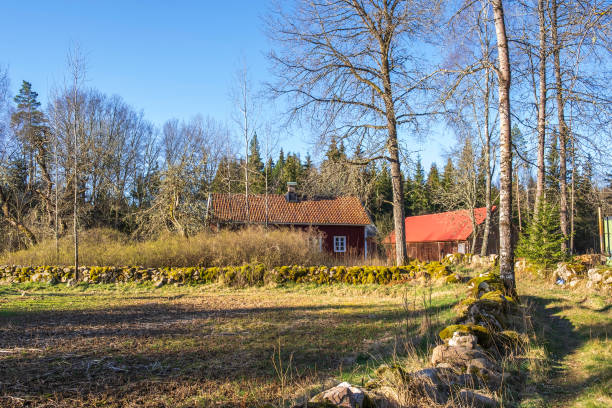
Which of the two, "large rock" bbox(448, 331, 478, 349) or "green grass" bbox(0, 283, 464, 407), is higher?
"large rock" bbox(448, 331, 478, 349)

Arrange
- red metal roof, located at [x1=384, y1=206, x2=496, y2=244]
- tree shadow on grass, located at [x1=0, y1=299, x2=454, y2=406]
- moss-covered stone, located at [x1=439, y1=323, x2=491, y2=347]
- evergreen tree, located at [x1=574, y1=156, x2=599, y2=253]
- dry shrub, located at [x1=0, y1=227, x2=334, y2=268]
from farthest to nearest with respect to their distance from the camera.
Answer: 1. evergreen tree, located at [x1=574, y1=156, x2=599, y2=253]
2. red metal roof, located at [x1=384, y1=206, x2=496, y2=244]
3. dry shrub, located at [x1=0, y1=227, x2=334, y2=268]
4. moss-covered stone, located at [x1=439, y1=323, x2=491, y2=347]
5. tree shadow on grass, located at [x1=0, y1=299, x2=454, y2=406]

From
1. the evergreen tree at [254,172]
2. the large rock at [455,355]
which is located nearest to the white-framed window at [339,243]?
the evergreen tree at [254,172]

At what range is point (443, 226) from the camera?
3500 cm

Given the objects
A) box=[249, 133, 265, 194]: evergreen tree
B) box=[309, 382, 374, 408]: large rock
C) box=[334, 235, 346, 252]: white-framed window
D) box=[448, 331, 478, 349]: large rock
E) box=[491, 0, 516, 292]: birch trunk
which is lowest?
box=[448, 331, 478, 349]: large rock

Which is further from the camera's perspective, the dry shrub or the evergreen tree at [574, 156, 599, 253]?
the evergreen tree at [574, 156, 599, 253]

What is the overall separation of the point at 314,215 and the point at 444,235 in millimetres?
12034

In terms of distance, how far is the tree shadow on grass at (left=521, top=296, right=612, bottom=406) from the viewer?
3918 millimetres

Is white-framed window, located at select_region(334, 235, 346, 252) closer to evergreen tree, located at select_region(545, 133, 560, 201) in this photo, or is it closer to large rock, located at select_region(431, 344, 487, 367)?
evergreen tree, located at select_region(545, 133, 560, 201)

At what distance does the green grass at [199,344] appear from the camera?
4.37 metres

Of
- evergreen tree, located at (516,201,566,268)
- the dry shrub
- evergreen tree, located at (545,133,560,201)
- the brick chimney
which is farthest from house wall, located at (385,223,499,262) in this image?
evergreen tree, located at (516,201,566,268)

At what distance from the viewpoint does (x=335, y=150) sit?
14.6 m

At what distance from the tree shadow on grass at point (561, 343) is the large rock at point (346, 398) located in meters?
1.80

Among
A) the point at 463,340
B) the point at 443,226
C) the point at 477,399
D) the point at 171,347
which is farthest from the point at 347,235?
the point at 477,399

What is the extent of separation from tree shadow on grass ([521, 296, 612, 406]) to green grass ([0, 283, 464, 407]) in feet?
4.69
